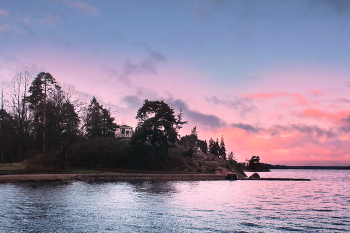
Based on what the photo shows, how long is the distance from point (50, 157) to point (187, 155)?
3140cm

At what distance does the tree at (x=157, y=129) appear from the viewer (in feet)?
225

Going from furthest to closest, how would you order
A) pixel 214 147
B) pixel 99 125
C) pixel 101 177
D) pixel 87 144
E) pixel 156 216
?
pixel 214 147
pixel 99 125
pixel 87 144
pixel 101 177
pixel 156 216

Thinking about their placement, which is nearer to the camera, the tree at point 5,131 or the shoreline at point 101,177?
the shoreline at point 101,177

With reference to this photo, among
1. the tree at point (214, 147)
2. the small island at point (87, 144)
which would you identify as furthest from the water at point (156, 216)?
the tree at point (214, 147)

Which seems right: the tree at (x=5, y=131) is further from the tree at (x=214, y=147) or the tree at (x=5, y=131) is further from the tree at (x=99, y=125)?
the tree at (x=214, y=147)

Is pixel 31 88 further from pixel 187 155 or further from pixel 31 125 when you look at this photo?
pixel 187 155

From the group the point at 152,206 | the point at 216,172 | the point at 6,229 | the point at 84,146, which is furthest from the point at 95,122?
the point at 6,229

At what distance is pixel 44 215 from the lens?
19219mm

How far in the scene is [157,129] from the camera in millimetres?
69438

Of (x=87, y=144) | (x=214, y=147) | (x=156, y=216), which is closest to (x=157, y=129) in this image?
(x=87, y=144)

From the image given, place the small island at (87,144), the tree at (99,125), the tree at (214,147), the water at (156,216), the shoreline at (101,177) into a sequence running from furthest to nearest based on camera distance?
the tree at (214,147) < the tree at (99,125) < the small island at (87,144) < the shoreline at (101,177) < the water at (156,216)

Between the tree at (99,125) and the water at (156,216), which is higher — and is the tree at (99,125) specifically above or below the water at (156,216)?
above

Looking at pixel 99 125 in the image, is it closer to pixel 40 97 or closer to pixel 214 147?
pixel 40 97

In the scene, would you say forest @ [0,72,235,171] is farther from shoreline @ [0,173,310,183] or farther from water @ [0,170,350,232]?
water @ [0,170,350,232]
